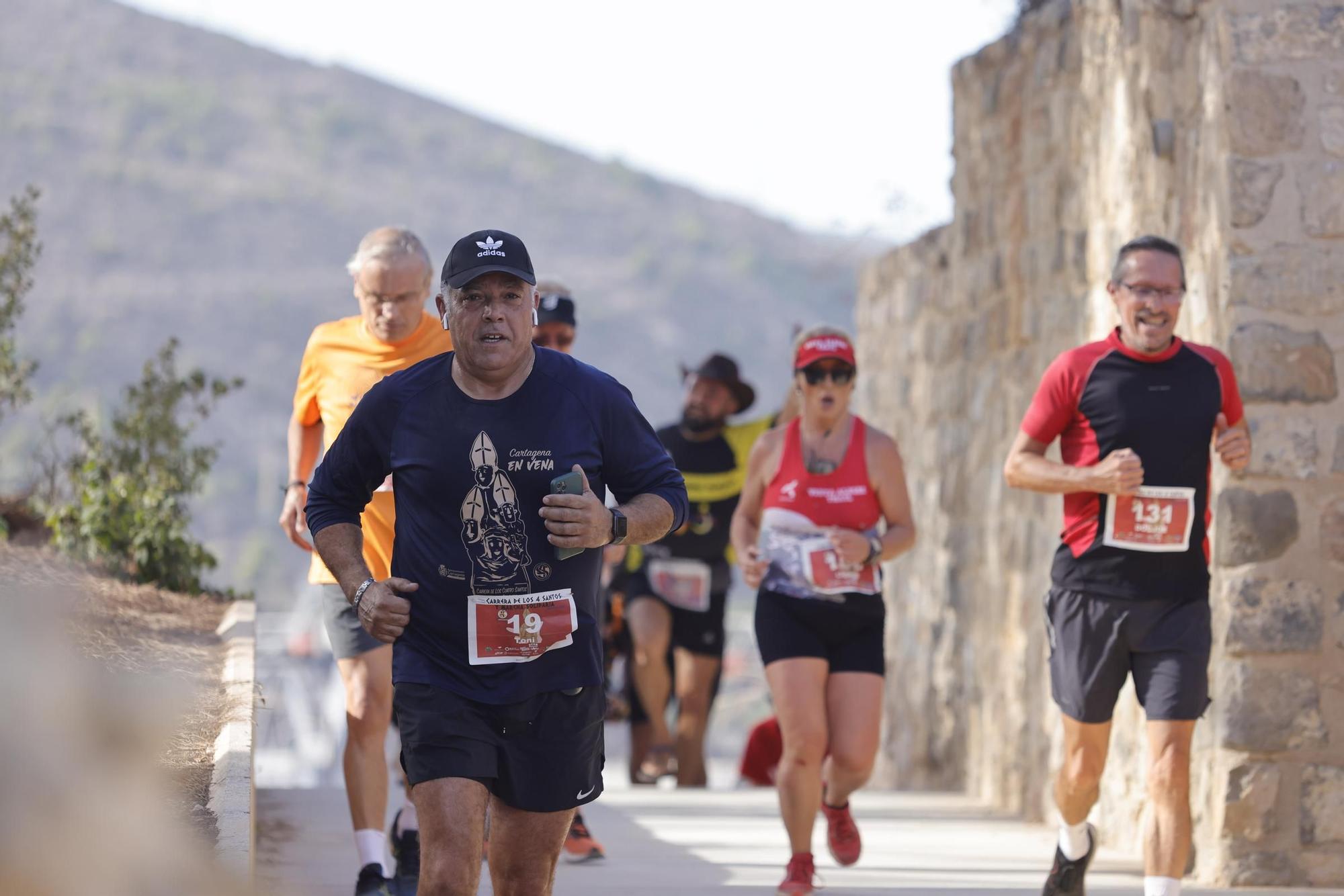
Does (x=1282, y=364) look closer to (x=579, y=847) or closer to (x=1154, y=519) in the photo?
(x=1154, y=519)

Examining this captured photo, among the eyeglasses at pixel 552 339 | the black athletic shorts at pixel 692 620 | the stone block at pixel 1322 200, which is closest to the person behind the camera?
the stone block at pixel 1322 200

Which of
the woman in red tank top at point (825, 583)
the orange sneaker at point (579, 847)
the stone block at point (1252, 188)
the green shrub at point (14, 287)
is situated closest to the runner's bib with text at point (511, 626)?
the woman in red tank top at point (825, 583)

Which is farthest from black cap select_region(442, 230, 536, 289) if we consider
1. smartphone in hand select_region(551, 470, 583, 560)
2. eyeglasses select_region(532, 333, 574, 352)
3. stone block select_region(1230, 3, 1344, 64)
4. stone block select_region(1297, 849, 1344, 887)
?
stone block select_region(1297, 849, 1344, 887)

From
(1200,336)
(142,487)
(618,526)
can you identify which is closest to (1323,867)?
(1200,336)

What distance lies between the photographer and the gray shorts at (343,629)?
5.89 metres

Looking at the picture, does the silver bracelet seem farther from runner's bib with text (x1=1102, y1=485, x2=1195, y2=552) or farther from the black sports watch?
runner's bib with text (x1=1102, y1=485, x2=1195, y2=552)

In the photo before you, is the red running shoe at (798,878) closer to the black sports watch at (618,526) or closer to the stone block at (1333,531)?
the stone block at (1333,531)

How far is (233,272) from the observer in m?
91.7

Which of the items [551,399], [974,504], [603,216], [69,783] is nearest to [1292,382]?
[551,399]

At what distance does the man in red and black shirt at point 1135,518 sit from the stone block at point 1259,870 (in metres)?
0.86

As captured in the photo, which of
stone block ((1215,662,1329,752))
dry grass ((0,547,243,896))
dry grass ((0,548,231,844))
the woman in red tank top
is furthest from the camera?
stone block ((1215,662,1329,752))

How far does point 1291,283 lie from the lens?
22.1ft

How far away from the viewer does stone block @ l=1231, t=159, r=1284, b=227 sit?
6.77 m

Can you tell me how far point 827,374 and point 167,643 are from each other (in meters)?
2.84
